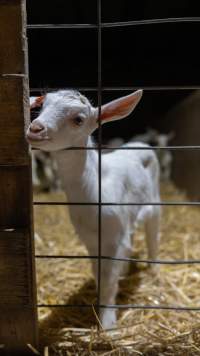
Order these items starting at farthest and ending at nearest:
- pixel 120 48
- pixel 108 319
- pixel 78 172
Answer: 1. pixel 120 48
2. pixel 108 319
3. pixel 78 172

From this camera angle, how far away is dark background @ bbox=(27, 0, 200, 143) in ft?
16.6

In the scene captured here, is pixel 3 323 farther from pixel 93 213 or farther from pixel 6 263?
pixel 93 213

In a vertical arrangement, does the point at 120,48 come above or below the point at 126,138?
above

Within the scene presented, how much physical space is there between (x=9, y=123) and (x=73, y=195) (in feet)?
2.37

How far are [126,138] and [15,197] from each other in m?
7.35

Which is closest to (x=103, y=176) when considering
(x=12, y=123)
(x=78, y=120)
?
(x=78, y=120)

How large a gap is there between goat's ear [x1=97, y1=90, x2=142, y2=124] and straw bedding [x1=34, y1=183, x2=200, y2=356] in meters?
1.10

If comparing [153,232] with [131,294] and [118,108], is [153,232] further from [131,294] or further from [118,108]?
[118,108]

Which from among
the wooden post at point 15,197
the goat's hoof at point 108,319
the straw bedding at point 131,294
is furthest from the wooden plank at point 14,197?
the goat's hoof at point 108,319

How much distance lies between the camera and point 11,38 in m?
1.47

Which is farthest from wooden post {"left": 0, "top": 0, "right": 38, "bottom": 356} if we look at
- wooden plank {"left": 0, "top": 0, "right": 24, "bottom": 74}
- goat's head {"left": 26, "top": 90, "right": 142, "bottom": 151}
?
goat's head {"left": 26, "top": 90, "right": 142, "bottom": 151}

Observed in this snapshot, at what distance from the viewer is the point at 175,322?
2.25 m

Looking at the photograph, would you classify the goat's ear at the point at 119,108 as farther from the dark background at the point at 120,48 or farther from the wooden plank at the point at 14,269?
the dark background at the point at 120,48

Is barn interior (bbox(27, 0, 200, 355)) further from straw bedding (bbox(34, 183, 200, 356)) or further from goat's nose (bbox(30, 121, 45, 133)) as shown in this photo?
goat's nose (bbox(30, 121, 45, 133))
